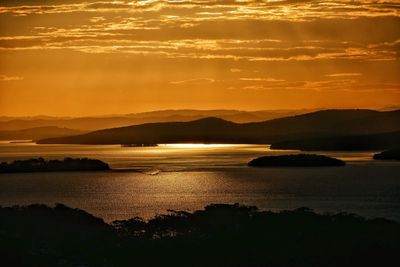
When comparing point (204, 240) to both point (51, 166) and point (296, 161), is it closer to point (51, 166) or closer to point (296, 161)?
point (51, 166)

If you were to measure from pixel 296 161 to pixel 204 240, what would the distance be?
143545 millimetres

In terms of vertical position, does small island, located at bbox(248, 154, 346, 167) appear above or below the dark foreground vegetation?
above

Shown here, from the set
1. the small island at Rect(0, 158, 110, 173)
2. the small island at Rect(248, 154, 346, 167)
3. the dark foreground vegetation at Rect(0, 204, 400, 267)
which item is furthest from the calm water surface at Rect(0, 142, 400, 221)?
the small island at Rect(248, 154, 346, 167)

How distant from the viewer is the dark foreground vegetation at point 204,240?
3888 centimetres

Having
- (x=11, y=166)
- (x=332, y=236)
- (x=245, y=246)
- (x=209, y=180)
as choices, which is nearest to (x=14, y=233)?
(x=245, y=246)

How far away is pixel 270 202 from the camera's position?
81500mm

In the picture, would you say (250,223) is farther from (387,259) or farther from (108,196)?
(108,196)

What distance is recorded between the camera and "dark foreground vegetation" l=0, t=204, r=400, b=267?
38.9 m

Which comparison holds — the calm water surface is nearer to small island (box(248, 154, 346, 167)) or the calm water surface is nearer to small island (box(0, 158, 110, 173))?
small island (box(0, 158, 110, 173))

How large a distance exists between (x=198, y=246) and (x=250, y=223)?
516 centimetres

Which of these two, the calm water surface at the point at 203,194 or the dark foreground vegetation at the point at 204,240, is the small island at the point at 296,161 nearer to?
the calm water surface at the point at 203,194

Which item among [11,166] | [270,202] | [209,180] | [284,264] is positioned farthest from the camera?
[11,166]

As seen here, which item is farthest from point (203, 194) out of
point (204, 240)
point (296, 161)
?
point (296, 161)

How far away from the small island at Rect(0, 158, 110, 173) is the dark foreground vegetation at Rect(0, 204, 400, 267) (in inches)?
4350
